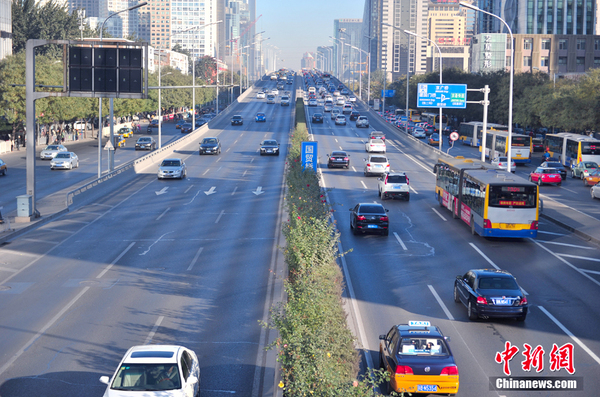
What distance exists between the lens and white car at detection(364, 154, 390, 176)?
161ft

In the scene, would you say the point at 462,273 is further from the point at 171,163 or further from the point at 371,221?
the point at 171,163

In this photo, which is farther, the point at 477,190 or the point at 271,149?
the point at 271,149

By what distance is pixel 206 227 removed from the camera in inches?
1242

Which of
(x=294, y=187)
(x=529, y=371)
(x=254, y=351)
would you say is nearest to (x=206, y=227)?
(x=294, y=187)

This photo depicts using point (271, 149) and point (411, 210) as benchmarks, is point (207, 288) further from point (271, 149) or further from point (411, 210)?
point (271, 149)

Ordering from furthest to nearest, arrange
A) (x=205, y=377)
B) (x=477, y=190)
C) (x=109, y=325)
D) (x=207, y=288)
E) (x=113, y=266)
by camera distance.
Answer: (x=477, y=190) → (x=113, y=266) → (x=207, y=288) → (x=109, y=325) → (x=205, y=377)

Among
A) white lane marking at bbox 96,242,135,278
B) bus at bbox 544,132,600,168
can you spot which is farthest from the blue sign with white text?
bus at bbox 544,132,600,168

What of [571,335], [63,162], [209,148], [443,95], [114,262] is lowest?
[571,335]

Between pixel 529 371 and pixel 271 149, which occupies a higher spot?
pixel 271 149

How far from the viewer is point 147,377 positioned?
1143 cm

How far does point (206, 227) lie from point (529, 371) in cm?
1926

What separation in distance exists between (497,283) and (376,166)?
103 ft

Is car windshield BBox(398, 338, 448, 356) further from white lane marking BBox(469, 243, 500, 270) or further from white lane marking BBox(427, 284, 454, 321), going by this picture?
Result: white lane marking BBox(469, 243, 500, 270)

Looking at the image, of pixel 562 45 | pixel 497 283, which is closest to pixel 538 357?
pixel 497 283
